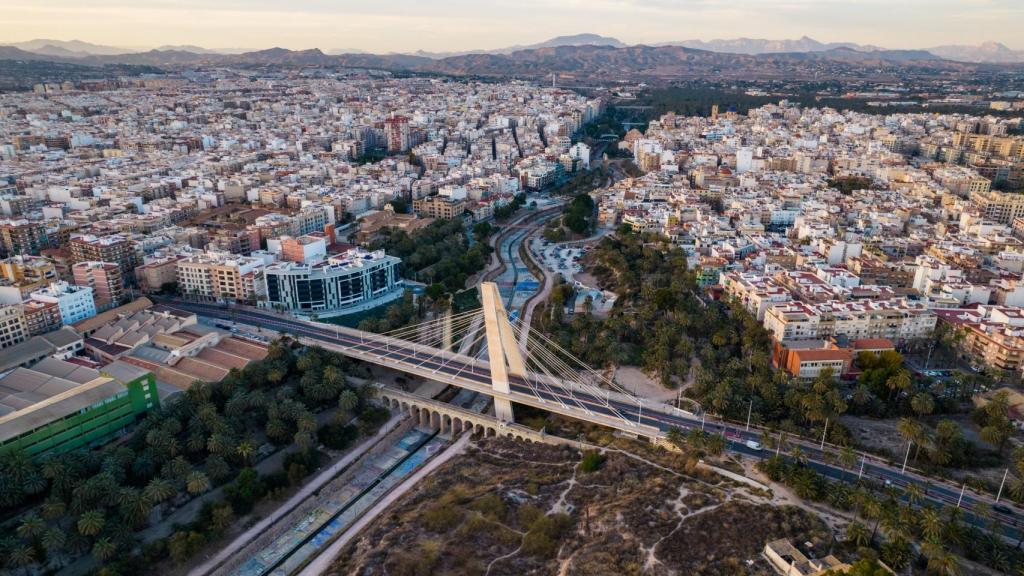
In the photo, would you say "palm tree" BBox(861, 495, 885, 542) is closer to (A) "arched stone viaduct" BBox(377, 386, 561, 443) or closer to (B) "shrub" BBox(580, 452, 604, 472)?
(B) "shrub" BBox(580, 452, 604, 472)

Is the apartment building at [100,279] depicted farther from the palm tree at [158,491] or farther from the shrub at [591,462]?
the shrub at [591,462]

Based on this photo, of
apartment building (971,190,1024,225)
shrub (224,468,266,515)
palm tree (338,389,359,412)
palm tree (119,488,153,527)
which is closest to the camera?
palm tree (119,488,153,527)

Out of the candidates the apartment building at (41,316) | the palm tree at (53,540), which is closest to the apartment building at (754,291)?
the palm tree at (53,540)

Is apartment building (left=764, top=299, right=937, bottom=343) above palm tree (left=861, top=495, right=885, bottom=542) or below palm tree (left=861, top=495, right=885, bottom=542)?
above

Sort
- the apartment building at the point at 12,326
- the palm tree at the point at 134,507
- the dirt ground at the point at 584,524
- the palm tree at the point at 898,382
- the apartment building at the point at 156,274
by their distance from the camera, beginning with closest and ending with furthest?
the dirt ground at the point at 584,524 < the palm tree at the point at 134,507 < the palm tree at the point at 898,382 < the apartment building at the point at 12,326 < the apartment building at the point at 156,274

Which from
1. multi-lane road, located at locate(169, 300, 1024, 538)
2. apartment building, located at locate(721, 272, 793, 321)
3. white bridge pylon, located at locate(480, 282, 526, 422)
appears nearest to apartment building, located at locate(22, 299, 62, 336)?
multi-lane road, located at locate(169, 300, 1024, 538)

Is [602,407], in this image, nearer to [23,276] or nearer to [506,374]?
[506,374]

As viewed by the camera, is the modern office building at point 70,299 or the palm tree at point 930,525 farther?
the modern office building at point 70,299
